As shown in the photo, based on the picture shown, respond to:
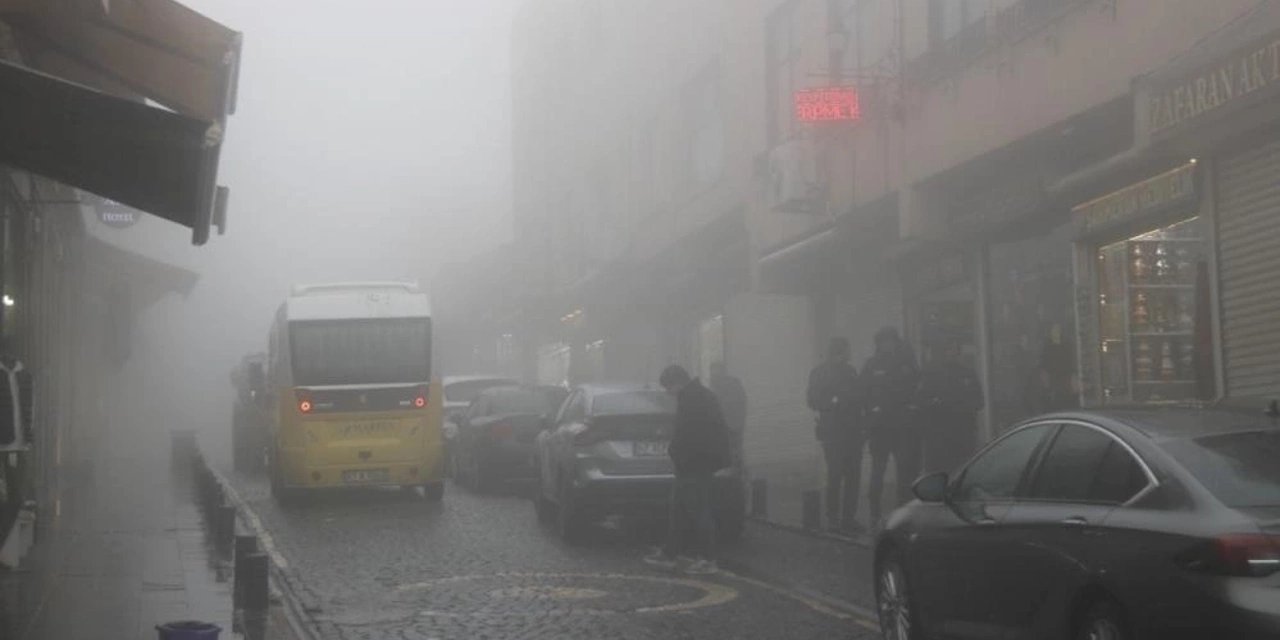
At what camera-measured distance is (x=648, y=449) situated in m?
16.5

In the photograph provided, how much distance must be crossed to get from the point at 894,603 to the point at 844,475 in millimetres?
7949

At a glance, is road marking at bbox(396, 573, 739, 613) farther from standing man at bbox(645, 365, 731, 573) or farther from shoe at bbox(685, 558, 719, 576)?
standing man at bbox(645, 365, 731, 573)

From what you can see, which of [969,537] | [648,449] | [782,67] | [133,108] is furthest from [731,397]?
[133,108]

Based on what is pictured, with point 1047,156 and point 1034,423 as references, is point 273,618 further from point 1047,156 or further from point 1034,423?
Answer: point 1047,156

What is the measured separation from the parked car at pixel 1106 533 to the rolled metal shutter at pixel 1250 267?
20.7ft

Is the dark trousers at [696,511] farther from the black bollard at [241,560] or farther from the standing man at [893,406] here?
the black bollard at [241,560]

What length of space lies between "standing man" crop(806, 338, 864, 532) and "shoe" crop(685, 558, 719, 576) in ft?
10.7

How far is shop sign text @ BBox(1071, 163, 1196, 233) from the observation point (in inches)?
617

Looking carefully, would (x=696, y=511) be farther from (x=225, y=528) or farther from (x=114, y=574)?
(x=114, y=574)

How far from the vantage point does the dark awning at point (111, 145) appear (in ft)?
27.5

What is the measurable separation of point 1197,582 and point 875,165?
16237mm

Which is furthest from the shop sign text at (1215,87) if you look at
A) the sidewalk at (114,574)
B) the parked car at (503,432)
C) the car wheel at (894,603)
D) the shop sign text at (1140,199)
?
the parked car at (503,432)

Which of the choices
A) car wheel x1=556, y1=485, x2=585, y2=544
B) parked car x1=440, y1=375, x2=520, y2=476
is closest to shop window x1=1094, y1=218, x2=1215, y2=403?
car wheel x1=556, y1=485, x2=585, y2=544

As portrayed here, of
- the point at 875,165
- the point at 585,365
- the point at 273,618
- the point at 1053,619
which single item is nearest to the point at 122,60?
the point at 273,618
